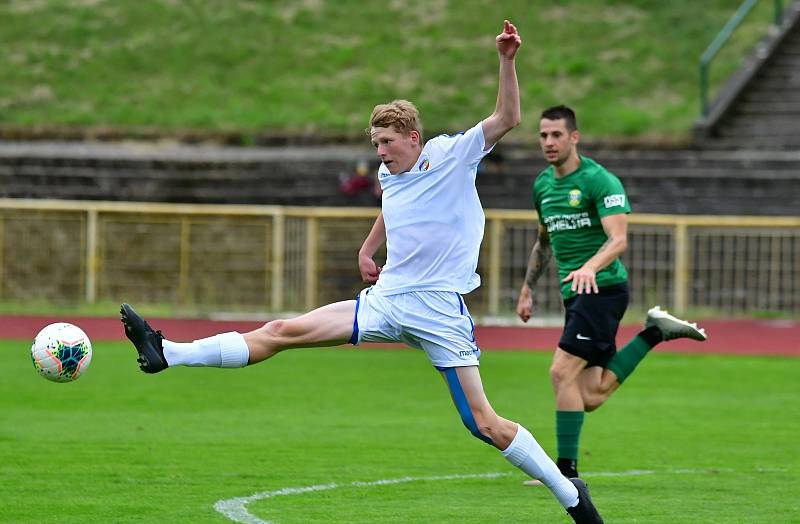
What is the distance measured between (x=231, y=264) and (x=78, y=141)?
854 cm

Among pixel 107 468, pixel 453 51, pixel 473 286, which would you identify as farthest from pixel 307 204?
pixel 473 286

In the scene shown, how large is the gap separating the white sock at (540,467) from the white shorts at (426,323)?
460 mm

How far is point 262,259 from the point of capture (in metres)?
24.8

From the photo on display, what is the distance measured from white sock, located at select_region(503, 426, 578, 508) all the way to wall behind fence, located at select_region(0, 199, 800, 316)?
→ 16.5 meters

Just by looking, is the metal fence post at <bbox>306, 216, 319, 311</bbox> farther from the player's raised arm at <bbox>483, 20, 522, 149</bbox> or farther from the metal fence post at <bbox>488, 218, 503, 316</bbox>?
the player's raised arm at <bbox>483, 20, 522, 149</bbox>

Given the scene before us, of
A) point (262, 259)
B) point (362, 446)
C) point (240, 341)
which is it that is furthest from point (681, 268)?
point (240, 341)

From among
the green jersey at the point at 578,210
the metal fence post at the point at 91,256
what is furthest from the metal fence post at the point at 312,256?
the green jersey at the point at 578,210

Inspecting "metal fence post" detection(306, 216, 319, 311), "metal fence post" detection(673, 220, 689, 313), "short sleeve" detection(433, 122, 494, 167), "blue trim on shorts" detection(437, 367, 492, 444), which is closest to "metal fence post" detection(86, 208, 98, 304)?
"metal fence post" detection(306, 216, 319, 311)

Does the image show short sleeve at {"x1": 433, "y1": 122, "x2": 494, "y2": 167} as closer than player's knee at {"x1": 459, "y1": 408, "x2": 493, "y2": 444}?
No

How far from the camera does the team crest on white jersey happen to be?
990cm

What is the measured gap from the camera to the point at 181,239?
2477 centimetres

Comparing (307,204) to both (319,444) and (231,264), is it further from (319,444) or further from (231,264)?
(319,444)

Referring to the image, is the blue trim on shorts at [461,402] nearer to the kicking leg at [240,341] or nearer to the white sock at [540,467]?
the white sock at [540,467]

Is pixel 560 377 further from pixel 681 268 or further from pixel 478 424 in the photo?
pixel 681 268
